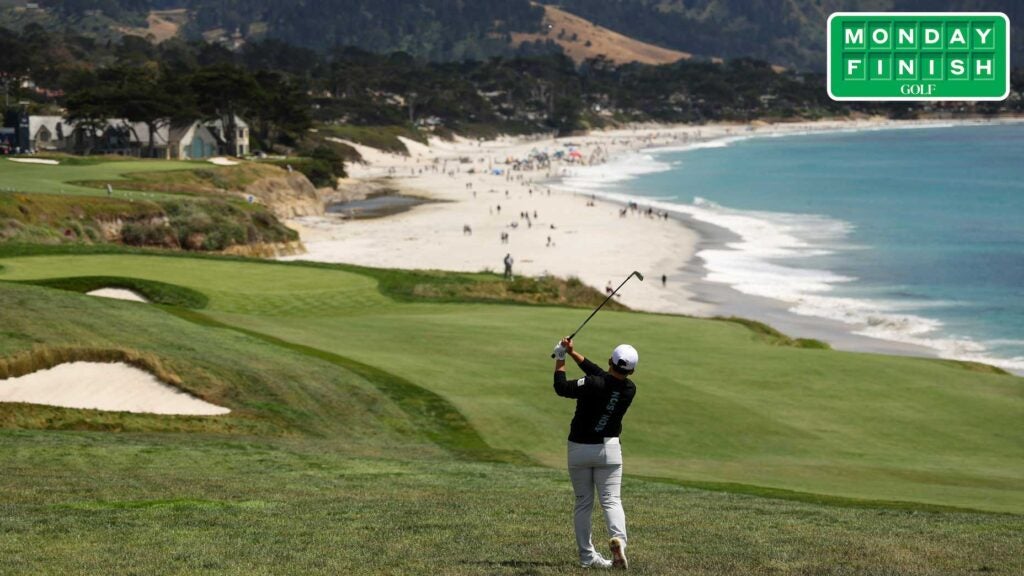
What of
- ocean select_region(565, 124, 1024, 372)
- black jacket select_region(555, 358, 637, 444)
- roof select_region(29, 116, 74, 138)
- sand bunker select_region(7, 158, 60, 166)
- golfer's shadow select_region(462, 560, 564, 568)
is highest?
roof select_region(29, 116, 74, 138)

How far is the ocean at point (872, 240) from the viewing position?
6016 cm

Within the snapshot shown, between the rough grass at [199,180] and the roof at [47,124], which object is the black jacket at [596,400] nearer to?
the rough grass at [199,180]

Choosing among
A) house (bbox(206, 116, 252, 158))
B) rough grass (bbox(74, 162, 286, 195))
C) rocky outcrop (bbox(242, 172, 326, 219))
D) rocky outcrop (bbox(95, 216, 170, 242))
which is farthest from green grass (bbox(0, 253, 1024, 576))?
house (bbox(206, 116, 252, 158))

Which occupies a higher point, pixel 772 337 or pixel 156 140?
pixel 156 140

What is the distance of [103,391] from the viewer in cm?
2581

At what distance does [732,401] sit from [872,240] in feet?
226

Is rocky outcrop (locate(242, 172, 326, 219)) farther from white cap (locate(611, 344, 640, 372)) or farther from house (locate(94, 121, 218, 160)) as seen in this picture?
white cap (locate(611, 344, 640, 372))

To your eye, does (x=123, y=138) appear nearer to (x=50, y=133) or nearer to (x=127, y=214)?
(x=50, y=133)

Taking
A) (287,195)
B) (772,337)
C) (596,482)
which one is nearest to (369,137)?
(287,195)

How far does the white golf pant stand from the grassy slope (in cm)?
947

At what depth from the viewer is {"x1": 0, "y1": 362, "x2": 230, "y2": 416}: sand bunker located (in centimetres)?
2533

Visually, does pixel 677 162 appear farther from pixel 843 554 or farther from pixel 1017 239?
pixel 843 554

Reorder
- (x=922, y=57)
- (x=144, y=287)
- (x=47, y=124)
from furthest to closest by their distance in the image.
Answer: (x=47, y=124)
(x=144, y=287)
(x=922, y=57)

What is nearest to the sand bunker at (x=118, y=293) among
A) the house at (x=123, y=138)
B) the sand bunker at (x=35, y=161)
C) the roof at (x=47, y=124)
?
the sand bunker at (x=35, y=161)
